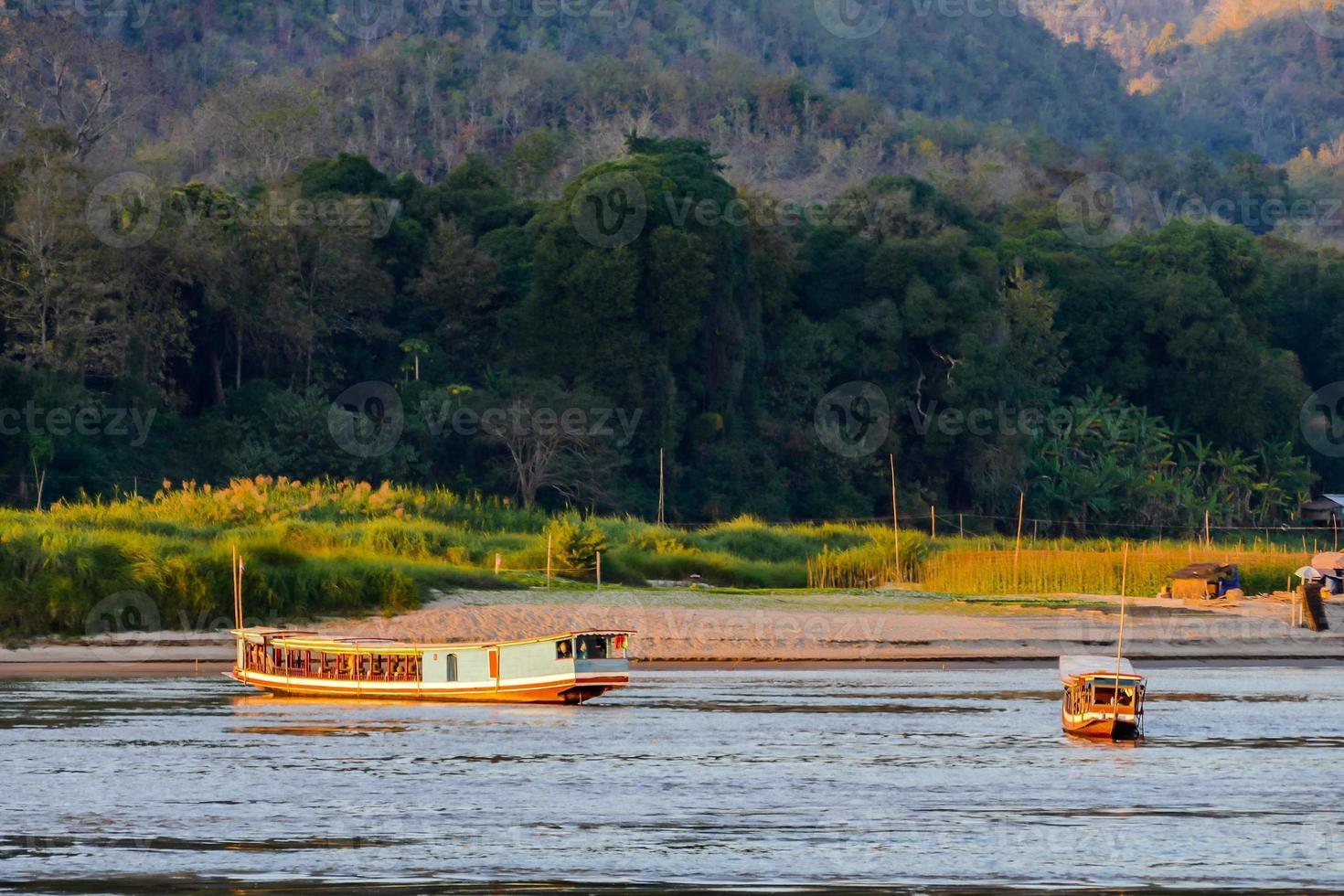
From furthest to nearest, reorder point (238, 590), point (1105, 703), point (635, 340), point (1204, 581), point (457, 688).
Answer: point (635, 340) → point (1204, 581) → point (238, 590) → point (457, 688) → point (1105, 703)

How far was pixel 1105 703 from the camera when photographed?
29016 mm

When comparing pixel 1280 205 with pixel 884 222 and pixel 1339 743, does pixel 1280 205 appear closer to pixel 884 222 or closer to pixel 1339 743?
pixel 884 222

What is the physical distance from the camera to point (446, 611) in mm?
41000

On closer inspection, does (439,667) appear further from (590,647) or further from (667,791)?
(667,791)

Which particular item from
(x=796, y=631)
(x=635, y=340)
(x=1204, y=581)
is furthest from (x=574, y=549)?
(x=635, y=340)

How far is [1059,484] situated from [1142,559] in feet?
105

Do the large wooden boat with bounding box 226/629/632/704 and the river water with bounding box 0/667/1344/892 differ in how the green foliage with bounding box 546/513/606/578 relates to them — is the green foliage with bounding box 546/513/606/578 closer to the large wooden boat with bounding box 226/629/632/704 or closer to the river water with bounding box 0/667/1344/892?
the river water with bounding box 0/667/1344/892

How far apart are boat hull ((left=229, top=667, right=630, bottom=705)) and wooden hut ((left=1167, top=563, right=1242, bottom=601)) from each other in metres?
20.7

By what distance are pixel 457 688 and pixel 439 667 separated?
1.67 ft

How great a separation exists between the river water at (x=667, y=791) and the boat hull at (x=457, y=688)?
30cm

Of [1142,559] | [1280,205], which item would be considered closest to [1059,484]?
[1142,559]

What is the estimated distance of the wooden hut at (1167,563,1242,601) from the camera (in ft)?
165

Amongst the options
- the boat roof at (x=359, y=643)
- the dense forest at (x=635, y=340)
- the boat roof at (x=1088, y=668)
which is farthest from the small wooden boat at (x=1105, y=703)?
the dense forest at (x=635, y=340)

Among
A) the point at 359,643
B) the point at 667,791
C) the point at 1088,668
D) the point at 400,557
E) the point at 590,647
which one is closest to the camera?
the point at 667,791
